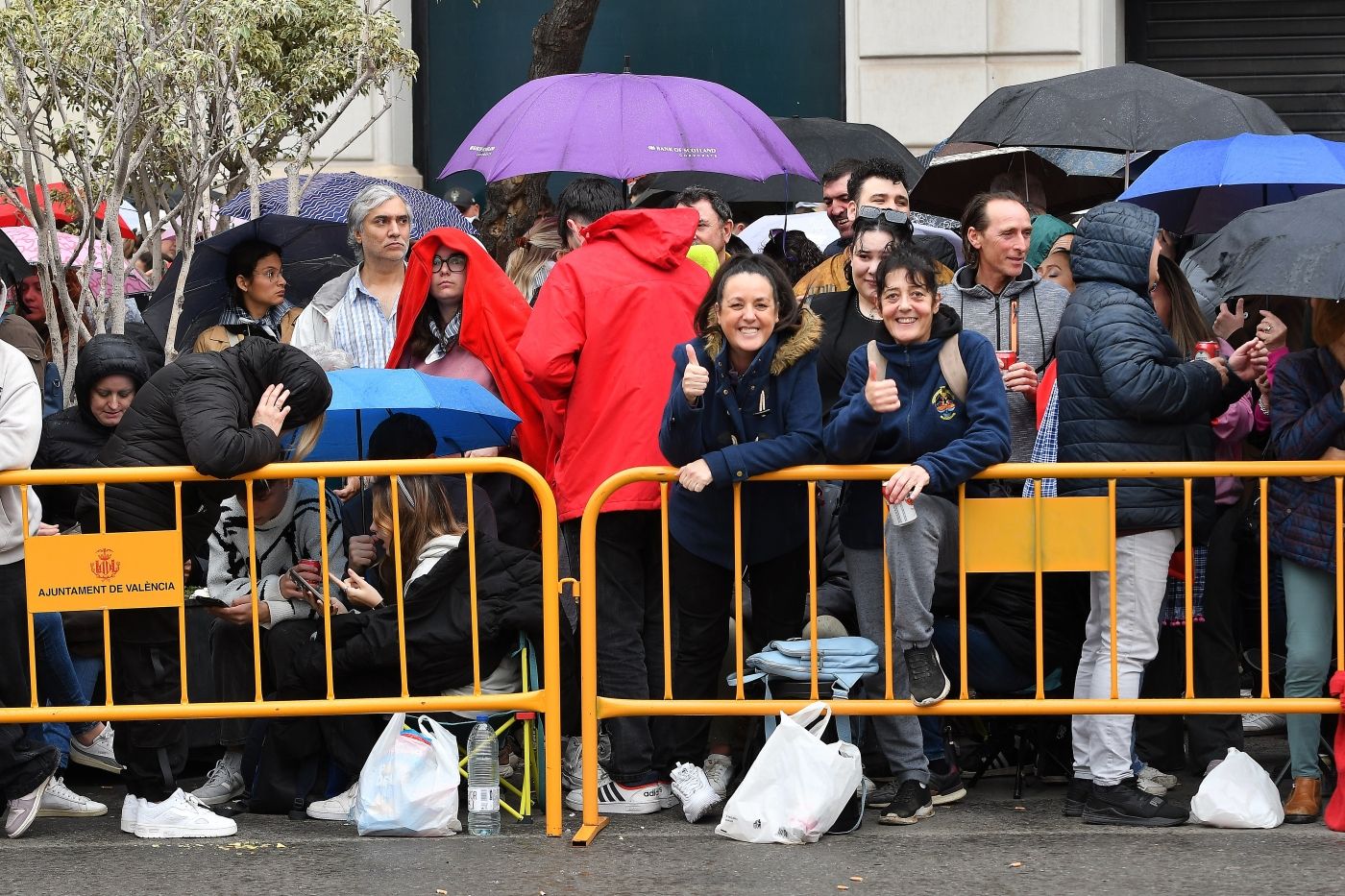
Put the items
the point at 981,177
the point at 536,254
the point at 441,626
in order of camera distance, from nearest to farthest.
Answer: the point at 441,626 → the point at 536,254 → the point at 981,177

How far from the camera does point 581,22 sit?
38.3ft

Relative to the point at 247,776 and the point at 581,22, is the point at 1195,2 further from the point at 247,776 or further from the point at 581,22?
the point at 247,776

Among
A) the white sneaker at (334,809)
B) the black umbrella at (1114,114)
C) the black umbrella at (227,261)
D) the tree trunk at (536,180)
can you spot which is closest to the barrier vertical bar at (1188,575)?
the black umbrella at (1114,114)

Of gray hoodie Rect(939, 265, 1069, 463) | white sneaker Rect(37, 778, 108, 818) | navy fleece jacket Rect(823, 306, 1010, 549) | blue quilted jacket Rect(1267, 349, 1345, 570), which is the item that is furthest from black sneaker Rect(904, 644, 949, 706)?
white sneaker Rect(37, 778, 108, 818)

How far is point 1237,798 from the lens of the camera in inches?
250

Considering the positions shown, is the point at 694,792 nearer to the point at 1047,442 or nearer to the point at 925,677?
Result: the point at 925,677

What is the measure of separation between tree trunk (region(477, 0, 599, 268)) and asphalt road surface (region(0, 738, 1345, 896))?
16.5 feet

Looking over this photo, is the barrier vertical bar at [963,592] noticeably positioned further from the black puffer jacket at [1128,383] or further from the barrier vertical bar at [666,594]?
the barrier vertical bar at [666,594]

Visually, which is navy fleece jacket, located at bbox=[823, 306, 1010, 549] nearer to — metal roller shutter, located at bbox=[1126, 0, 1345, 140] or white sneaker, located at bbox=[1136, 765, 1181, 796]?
white sneaker, located at bbox=[1136, 765, 1181, 796]

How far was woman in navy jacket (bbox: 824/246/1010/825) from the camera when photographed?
20.5 feet

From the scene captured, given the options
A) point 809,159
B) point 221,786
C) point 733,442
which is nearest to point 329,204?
point 809,159

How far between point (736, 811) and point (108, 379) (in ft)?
9.86

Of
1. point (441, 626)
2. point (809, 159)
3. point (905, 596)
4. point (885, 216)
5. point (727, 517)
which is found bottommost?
point (441, 626)

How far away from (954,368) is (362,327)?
2.73m
